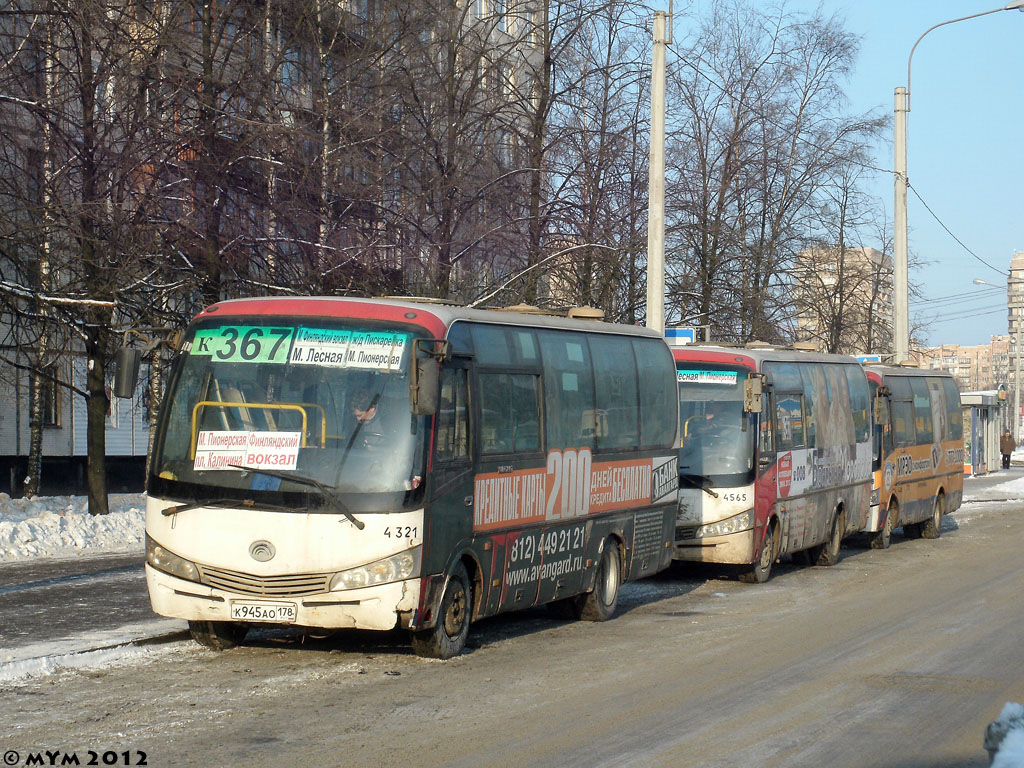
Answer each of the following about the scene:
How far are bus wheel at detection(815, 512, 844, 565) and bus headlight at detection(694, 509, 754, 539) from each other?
3859 millimetres

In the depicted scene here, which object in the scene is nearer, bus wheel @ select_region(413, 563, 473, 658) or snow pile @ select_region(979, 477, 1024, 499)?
bus wheel @ select_region(413, 563, 473, 658)

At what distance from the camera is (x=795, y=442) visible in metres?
18.1

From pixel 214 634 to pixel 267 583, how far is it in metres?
1.08

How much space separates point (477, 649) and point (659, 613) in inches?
131

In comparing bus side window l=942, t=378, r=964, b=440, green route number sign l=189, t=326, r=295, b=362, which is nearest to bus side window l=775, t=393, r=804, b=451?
green route number sign l=189, t=326, r=295, b=362

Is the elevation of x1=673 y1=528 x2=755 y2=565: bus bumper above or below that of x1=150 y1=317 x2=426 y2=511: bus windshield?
below

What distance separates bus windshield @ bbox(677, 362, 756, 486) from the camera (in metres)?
16.4

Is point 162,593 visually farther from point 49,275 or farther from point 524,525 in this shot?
point 49,275

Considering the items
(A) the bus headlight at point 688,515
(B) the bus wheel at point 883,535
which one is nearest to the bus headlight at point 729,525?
(A) the bus headlight at point 688,515

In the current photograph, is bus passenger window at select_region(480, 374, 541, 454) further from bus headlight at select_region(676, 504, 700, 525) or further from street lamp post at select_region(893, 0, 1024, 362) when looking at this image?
street lamp post at select_region(893, 0, 1024, 362)

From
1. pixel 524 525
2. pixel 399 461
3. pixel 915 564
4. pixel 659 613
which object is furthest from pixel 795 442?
pixel 399 461

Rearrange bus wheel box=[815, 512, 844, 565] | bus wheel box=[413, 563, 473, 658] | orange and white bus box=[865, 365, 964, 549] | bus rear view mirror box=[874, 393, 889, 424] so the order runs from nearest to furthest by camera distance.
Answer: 1. bus wheel box=[413, 563, 473, 658]
2. bus wheel box=[815, 512, 844, 565]
3. bus rear view mirror box=[874, 393, 889, 424]
4. orange and white bus box=[865, 365, 964, 549]

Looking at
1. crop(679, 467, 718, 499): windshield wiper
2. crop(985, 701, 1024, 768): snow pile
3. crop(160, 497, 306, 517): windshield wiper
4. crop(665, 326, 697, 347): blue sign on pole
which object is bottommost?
crop(985, 701, 1024, 768): snow pile

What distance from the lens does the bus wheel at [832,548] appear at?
1977 cm
